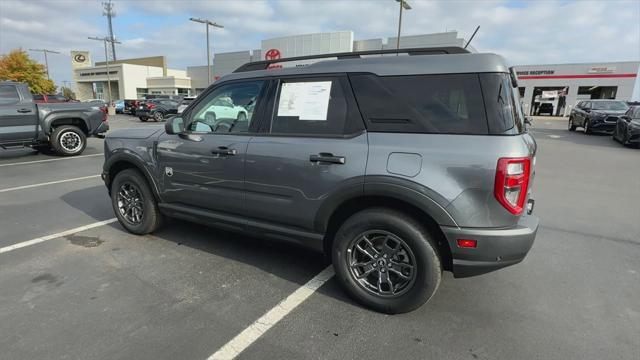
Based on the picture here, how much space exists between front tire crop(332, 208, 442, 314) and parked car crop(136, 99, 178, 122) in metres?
24.8

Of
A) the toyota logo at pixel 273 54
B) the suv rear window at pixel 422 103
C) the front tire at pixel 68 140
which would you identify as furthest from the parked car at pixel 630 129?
the toyota logo at pixel 273 54

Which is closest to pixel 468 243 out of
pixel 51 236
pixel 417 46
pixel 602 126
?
pixel 51 236

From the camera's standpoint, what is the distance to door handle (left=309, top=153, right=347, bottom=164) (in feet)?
9.02

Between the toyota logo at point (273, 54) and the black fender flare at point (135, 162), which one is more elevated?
the toyota logo at point (273, 54)

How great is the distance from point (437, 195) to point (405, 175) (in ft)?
0.83

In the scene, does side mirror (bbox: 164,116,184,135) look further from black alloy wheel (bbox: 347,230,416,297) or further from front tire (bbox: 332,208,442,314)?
black alloy wheel (bbox: 347,230,416,297)

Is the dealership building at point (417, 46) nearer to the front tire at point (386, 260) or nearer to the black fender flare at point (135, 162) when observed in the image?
the black fender flare at point (135, 162)

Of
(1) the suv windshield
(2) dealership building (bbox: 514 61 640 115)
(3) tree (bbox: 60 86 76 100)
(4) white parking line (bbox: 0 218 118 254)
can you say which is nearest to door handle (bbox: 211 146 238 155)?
(4) white parking line (bbox: 0 218 118 254)

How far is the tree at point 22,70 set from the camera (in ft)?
148

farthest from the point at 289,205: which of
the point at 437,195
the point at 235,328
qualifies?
the point at 437,195

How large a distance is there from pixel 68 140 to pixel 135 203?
24.9 feet

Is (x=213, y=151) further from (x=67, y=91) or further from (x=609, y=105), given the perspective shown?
(x=67, y=91)

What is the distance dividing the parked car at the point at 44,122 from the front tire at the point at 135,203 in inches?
264

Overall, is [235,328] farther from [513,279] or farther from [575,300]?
[575,300]
